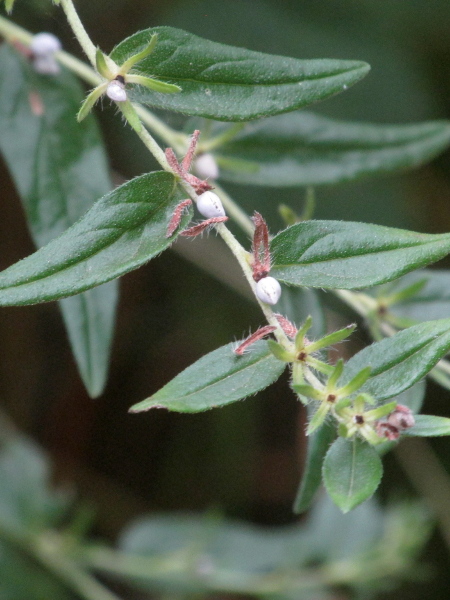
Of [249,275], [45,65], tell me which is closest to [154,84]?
[249,275]

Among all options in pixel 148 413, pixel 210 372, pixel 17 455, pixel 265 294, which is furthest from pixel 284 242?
pixel 148 413

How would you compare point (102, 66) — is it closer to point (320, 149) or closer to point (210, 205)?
point (210, 205)

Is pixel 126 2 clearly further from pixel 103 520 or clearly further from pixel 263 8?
pixel 103 520

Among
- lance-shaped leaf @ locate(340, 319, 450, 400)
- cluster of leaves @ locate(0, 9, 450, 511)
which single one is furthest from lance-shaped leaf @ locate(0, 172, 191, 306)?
lance-shaped leaf @ locate(340, 319, 450, 400)

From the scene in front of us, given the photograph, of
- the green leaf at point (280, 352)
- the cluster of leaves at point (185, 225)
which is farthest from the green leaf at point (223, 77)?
the green leaf at point (280, 352)

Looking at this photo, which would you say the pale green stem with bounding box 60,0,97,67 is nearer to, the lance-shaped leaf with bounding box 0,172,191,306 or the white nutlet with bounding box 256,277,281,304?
the lance-shaped leaf with bounding box 0,172,191,306
